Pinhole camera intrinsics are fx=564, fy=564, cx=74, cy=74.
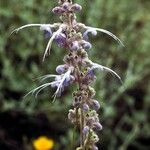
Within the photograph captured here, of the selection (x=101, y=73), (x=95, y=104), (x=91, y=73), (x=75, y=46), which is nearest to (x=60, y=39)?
(x=75, y=46)

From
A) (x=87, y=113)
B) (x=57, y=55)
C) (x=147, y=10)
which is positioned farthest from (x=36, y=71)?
(x=87, y=113)

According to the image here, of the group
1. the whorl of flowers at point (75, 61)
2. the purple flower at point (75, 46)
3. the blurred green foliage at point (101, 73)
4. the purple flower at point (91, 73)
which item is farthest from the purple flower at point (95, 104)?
the blurred green foliage at point (101, 73)

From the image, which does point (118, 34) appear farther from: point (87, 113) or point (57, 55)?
point (87, 113)

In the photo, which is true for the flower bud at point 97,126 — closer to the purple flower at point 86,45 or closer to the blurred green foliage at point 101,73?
the purple flower at point 86,45

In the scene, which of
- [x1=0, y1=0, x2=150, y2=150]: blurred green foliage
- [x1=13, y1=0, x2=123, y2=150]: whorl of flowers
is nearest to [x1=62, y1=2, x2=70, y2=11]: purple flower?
[x1=13, y1=0, x2=123, y2=150]: whorl of flowers

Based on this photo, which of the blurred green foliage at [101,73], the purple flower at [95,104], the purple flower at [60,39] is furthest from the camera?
the blurred green foliage at [101,73]

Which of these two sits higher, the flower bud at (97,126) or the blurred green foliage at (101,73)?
the flower bud at (97,126)

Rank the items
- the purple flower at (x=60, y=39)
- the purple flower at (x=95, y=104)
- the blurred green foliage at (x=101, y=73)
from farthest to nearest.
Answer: the blurred green foliage at (x=101, y=73) → the purple flower at (x=95, y=104) → the purple flower at (x=60, y=39)

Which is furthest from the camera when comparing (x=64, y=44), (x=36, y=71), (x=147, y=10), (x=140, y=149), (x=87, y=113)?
(x=147, y=10)
